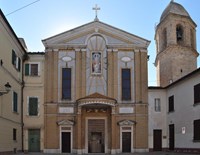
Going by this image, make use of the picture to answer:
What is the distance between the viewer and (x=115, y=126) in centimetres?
3606

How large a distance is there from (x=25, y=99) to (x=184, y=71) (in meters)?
18.9

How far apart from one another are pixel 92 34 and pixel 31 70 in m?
6.97

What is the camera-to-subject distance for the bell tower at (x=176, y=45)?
44.2 m

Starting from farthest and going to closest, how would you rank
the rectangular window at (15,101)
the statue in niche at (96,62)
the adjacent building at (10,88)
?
the statue in niche at (96,62) < the rectangular window at (15,101) < the adjacent building at (10,88)

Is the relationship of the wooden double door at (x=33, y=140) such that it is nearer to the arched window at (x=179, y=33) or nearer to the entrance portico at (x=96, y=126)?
the entrance portico at (x=96, y=126)

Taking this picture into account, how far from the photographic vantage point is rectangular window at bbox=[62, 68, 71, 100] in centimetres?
3706

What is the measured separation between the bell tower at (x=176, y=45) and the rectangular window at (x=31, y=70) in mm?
15886

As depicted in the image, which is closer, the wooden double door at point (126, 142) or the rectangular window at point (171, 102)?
the wooden double door at point (126, 142)

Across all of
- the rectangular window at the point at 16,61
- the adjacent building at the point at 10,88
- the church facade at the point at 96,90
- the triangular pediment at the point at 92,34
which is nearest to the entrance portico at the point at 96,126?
the church facade at the point at 96,90

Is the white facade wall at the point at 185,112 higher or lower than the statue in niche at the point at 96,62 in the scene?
lower

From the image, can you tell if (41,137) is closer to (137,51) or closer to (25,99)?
(25,99)

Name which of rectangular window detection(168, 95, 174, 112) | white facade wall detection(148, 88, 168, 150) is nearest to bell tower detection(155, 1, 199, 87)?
white facade wall detection(148, 88, 168, 150)

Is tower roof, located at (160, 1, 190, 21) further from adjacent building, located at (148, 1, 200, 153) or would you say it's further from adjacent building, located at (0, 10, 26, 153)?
adjacent building, located at (0, 10, 26, 153)

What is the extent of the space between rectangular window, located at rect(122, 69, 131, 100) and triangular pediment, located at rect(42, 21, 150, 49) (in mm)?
2710
